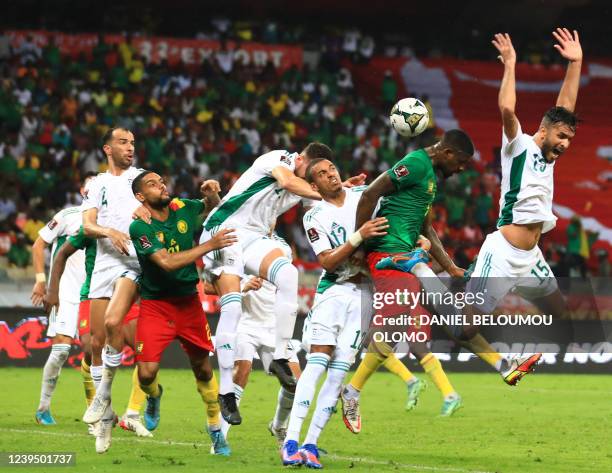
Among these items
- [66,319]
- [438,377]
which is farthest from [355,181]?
[66,319]

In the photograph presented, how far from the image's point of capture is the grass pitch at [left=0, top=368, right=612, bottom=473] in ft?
27.9

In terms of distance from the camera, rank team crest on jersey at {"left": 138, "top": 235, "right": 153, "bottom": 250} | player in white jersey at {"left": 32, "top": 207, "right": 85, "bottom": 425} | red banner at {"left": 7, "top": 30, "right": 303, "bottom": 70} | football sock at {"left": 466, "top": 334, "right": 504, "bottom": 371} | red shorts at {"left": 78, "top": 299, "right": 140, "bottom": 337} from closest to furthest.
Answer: team crest on jersey at {"left": 138, "top": 235, "right": 153, "bottom": 250} < football sock at {"left": 466, "top": 334, "right": 504, "bottom": 371} < red shorts at {"left": 78, "top": 299, "right": 140, "bottom": 337} < player in white jersey at {"left": 32, "top": 207, "right": 85, "bottom": 425} < red banner at {"left": 7, "top": 30, "right": 303, "bottom": 70}

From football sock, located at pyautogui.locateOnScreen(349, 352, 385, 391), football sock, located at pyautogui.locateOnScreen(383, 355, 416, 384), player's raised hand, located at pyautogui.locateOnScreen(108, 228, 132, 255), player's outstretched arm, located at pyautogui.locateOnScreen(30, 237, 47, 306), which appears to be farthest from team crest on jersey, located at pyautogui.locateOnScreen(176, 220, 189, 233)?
football sock, located at pyautogui.locateOnScreen(383, 355, 416, 384)

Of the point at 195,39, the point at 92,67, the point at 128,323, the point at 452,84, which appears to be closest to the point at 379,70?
the point at 452,84

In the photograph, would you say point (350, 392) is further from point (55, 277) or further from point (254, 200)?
point (55, 277)

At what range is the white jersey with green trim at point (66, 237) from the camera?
12.3 m

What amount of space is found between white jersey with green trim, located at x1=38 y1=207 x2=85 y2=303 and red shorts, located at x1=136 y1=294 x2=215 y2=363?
3047mm

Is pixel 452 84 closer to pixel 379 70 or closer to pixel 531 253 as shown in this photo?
pixel 379 70

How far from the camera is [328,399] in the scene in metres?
8.27

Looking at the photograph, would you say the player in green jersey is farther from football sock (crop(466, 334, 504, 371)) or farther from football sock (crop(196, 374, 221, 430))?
football sock (crop(466, 334, 504, 371))

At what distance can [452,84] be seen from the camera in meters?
32.7

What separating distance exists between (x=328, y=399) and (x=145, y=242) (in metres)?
1.81

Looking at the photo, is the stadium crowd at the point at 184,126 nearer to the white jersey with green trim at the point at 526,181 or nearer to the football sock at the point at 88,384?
the football sock at the point at 88,384

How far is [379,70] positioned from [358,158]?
21.5 feet
